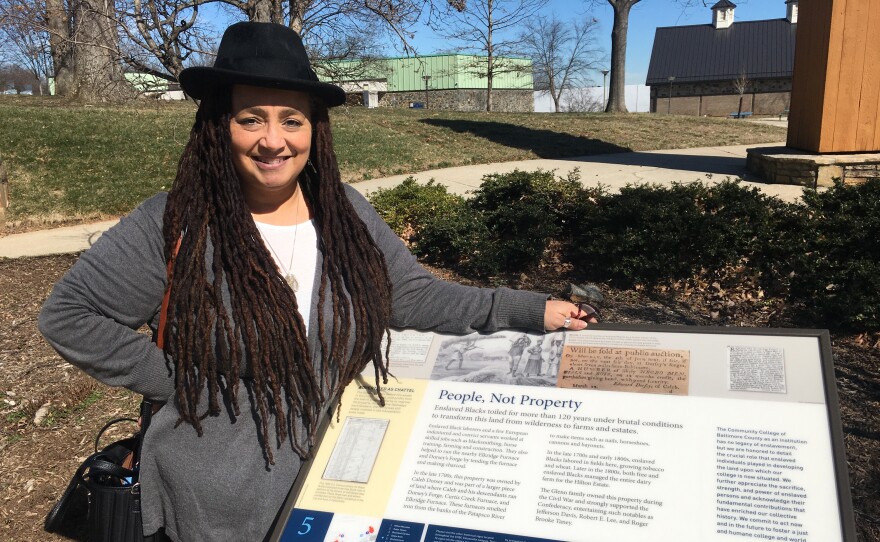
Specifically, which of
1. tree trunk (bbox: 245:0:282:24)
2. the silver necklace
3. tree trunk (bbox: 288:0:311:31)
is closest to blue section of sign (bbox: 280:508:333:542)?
the silver necklace

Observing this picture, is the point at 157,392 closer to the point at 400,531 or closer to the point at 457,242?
the point at 400,531

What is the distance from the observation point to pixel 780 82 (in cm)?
5200

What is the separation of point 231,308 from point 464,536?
33.2 inches

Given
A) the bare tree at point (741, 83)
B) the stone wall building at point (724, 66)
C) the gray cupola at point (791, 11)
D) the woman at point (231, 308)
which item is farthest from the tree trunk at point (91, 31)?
the gray cupola at point (791, 11)

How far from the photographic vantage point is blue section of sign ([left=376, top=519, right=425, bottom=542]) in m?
1.77

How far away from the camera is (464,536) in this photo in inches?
68.9

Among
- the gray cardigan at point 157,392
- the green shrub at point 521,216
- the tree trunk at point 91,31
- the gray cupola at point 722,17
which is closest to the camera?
the gray cardigan at point 157,392

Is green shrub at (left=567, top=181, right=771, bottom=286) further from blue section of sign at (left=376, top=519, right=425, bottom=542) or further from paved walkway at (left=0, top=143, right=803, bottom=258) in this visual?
blue section of sign at (left=376, top=519, right=425, bottom=542)

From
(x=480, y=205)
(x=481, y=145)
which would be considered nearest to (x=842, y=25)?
(x=480, y=205)

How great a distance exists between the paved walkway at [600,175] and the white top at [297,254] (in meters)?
5.25

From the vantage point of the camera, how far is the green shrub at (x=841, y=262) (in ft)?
15.2

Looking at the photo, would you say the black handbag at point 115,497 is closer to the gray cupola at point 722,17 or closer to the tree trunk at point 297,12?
the tree trunk at point 297,12

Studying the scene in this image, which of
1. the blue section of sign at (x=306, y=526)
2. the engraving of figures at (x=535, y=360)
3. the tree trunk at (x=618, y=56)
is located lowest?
the blue section of sign at (x=306, y=526)

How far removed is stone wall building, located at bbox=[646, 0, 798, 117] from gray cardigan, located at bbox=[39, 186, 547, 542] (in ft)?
172
